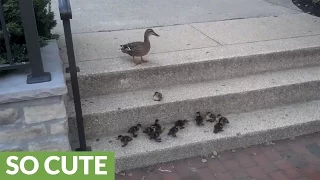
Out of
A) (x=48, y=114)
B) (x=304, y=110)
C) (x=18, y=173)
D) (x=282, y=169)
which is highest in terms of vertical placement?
(x=48, y=114)

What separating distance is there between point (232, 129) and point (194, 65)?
0.78 meters

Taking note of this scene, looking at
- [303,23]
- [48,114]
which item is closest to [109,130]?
[48,114]

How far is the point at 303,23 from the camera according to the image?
4992mm

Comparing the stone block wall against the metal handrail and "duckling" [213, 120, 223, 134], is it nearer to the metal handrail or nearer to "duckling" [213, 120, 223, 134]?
the metal handrail

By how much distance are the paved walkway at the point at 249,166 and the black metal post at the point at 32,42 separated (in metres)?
1.11

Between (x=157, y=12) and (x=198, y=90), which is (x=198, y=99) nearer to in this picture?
(x=198, y=90)

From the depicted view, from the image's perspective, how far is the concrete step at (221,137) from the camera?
3219 millimetres

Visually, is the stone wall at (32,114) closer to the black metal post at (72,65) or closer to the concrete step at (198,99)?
the black metal post at (72,65)

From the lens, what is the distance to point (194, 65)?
3.79 m

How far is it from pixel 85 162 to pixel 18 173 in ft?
1.49

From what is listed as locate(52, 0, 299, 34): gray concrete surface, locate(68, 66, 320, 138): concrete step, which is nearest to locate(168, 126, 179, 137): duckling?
locate(68, 66, 320, 138): concrete step

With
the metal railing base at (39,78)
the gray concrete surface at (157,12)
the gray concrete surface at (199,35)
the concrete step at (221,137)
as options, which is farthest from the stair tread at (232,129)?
the gray concrete surface at (157,12)

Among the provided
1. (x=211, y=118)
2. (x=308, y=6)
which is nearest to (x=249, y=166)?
(x=211, y=118)

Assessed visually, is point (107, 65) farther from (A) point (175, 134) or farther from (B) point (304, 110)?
(B) point (304, 110)
